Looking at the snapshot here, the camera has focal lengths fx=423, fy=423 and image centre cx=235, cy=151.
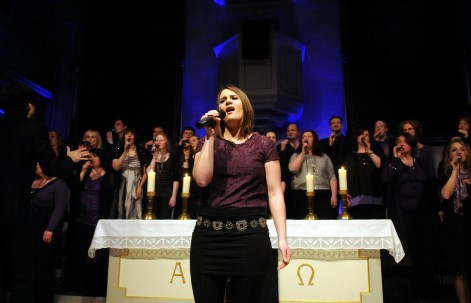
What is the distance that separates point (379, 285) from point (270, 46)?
4.97 metres

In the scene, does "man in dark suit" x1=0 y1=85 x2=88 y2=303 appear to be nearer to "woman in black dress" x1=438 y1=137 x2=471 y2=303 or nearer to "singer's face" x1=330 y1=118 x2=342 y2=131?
"woman in black dress" x1=438 y1=137 x2=471 y2=303

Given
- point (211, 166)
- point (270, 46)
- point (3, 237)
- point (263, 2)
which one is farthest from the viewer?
point (263, 2)

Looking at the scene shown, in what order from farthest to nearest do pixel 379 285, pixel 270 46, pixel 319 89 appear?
pixel 319 89
pixel 270 46
pixel 379 285

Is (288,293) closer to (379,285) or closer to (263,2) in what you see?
(379,285)

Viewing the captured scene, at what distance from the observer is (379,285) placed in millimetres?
3361

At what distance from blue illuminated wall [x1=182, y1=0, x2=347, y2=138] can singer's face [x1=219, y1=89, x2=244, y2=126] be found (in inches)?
226

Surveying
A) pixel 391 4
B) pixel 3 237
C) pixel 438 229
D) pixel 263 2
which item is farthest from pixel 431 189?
pixel 263 2

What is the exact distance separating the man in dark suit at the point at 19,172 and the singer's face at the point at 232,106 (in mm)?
1163

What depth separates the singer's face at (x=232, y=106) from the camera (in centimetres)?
202

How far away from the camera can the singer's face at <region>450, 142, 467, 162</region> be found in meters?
3.92

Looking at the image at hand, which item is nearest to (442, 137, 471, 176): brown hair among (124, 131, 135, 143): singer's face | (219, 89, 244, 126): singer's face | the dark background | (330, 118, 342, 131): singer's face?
(330, 118, 342, 131): singer's face

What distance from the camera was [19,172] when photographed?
2508 millimetres

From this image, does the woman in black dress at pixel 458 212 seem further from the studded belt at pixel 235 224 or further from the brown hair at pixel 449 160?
the studded belt at pixel 235 224

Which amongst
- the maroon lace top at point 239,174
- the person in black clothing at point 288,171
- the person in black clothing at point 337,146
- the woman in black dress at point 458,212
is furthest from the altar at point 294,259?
the person in black clothing at point 337,146
